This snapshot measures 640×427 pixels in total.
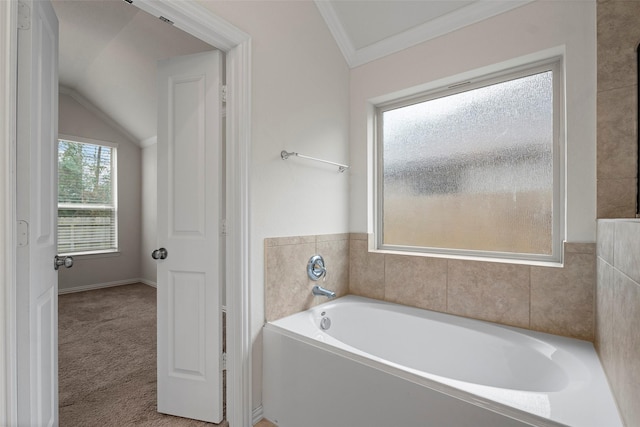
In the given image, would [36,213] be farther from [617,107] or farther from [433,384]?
[617,107]

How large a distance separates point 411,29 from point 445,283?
1652 millimetres

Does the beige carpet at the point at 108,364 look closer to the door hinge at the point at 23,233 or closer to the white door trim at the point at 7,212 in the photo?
the white door trim at the point at 7,212

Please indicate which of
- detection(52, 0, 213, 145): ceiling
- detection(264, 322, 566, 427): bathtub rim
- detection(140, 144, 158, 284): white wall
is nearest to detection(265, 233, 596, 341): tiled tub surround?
detection(264, 322, 566, 427): bathtub rim

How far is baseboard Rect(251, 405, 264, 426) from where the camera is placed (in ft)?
5.52

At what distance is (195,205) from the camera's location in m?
1.72

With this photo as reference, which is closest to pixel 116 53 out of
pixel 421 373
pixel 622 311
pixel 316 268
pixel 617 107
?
Result: pixel 316 268

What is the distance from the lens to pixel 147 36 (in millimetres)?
2725

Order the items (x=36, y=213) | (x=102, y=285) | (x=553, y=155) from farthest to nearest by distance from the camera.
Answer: (x=102, y=285), (x=553, y=155), (x=36, y=213)

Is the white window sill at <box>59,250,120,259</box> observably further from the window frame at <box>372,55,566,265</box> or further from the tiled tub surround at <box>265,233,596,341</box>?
the window frame at <box>372,55,566,265</box>

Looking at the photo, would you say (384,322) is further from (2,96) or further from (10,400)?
(2,96)

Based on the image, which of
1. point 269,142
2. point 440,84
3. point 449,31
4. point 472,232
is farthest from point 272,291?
point 449,31

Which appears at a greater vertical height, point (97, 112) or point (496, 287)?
point (97, 112)

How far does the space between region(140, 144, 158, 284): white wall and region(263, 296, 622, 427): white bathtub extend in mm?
3826

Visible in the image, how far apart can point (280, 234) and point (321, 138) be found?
742 mm
